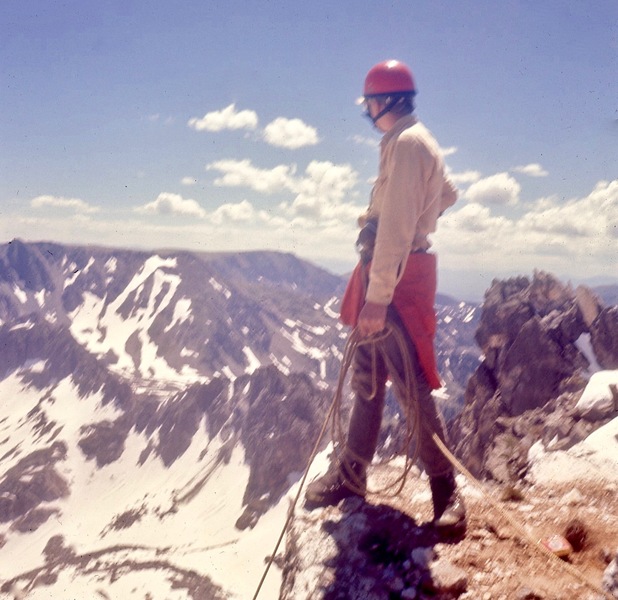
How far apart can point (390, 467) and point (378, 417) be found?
3315mm

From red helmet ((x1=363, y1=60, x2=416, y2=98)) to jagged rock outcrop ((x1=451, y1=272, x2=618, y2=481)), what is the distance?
1241 inches

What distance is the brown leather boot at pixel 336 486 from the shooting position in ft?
21.0

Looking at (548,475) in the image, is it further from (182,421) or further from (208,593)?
(182,421)

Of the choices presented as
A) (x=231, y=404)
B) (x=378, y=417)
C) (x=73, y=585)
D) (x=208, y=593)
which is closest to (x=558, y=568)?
(x=378, y=417)

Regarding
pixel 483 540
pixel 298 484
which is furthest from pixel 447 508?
pixel 298 484

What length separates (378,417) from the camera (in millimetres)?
6145

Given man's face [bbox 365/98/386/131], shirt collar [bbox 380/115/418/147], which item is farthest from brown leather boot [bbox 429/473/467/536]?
man's face [bbox 365/98/386/131]

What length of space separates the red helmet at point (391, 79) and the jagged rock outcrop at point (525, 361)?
3152cm

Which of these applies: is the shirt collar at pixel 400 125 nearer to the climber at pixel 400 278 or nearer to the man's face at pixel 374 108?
the climber at pixel 400 278

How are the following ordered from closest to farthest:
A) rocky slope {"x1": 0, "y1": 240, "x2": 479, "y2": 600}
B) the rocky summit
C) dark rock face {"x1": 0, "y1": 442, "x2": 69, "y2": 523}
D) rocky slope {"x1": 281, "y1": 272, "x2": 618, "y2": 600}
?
1. rocky slope {"x1": 281, "y1": 272, "x2": 618, "y2": 600}
2. the rocky summit
3. rocky slope {"x1": 0, "y1": 240, "x2": 479, "y2": 600}
4. dark rock face {"x1": 0, "y1": 442, "x2": 69, "y2": 523}

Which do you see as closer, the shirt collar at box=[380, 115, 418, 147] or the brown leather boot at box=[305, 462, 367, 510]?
the shirt collar at box=[380, 115, 418, 147]

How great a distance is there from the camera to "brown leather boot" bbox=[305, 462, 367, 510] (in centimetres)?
640

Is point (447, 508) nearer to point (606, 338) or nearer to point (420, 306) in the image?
point (420, 306)

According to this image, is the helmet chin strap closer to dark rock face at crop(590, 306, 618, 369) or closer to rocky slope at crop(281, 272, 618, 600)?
rocky slope at crop(281, 272, 618, 600)
